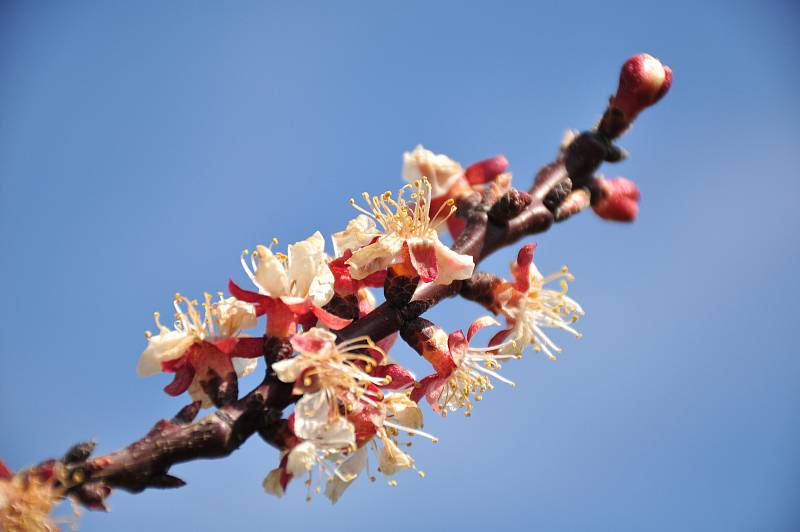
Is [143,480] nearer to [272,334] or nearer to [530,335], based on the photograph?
[272,334]

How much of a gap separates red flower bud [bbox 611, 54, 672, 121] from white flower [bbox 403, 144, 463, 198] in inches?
30.9

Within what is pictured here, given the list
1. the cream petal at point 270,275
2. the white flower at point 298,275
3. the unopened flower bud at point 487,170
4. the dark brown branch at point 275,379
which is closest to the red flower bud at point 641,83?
the dark brown branch at point 275,379

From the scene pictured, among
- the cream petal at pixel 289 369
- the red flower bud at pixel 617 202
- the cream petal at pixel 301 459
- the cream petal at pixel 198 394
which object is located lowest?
the cream petal at pixel 301 459

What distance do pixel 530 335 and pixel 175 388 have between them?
1.28 metres

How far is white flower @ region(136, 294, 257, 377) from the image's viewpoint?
1.98 metres

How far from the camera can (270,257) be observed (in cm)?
205

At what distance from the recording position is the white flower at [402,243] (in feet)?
7.07

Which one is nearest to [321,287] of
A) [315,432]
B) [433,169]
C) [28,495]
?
[315,432]

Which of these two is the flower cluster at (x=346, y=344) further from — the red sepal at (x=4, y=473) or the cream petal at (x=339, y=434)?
the red sepal at (x=4, y=473)

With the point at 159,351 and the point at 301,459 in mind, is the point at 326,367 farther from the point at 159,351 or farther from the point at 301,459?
the point at 159,351

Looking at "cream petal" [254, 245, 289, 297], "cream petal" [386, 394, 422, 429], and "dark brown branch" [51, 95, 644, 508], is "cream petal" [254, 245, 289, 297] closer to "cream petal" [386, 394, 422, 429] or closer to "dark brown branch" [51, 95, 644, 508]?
"dark brown branch" [51, 95, 644, 508]

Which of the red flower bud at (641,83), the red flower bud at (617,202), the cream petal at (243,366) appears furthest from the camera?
the red flower bud at (617,202)

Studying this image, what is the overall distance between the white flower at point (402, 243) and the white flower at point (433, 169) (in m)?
0.61

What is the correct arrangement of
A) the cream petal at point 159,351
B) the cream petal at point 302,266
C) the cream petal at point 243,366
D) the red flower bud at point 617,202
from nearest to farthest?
the cream petal at point 159,351, the cream petal at point 302,266, the cream petal at point 243,366, the red flower bud at point 617,202
